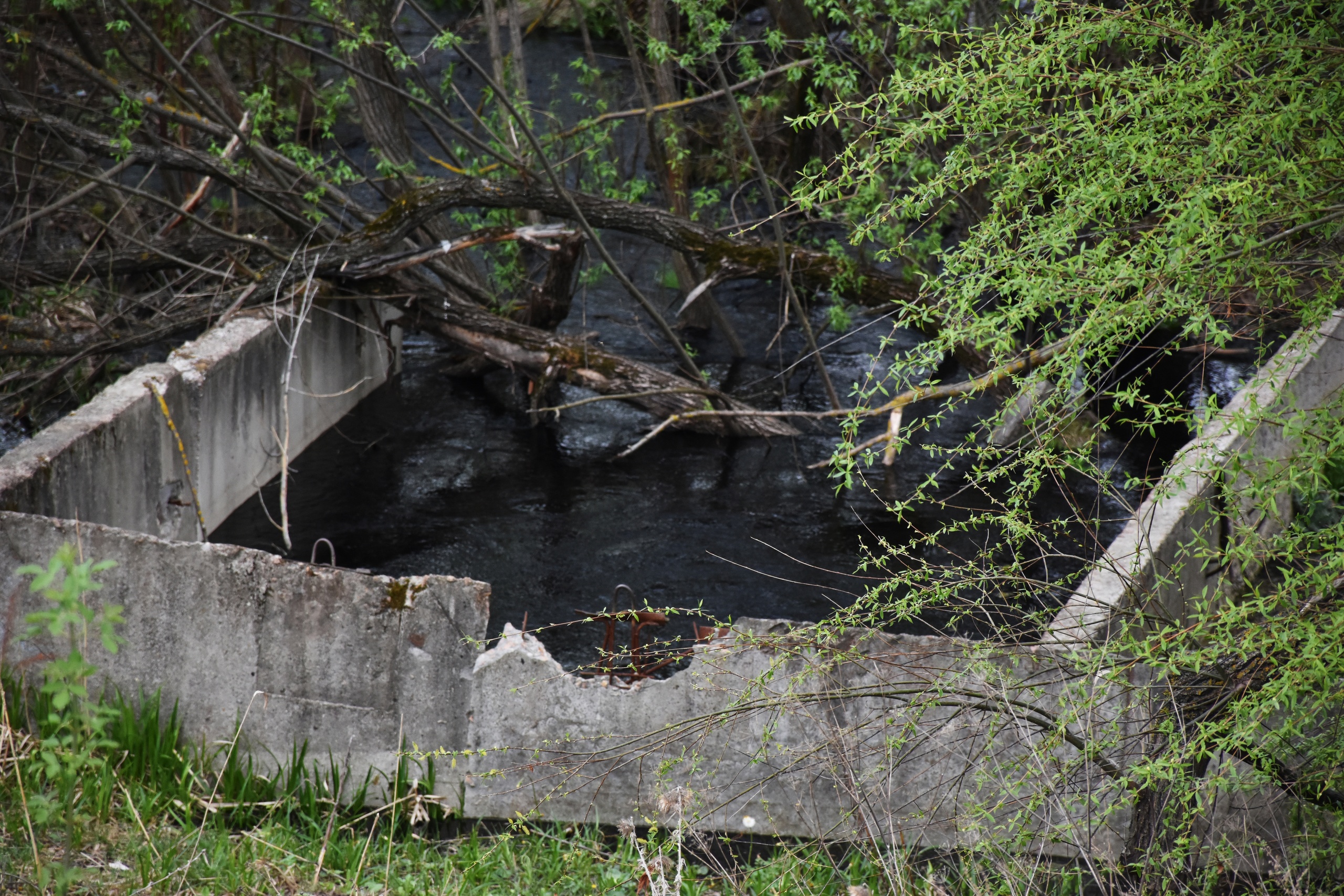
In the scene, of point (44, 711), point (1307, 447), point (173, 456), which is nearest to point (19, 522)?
point (44, 711)

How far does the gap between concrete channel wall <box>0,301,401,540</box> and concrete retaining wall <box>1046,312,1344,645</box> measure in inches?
210

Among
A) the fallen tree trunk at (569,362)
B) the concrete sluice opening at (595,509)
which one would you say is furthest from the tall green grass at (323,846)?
the fallen tree trunk at (569,362)

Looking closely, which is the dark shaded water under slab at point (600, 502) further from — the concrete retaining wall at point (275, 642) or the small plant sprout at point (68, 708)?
the small plant sprout at point (68, 708)

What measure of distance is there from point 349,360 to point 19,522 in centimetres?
645

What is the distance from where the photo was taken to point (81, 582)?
2605mm

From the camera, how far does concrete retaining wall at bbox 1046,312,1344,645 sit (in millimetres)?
3492

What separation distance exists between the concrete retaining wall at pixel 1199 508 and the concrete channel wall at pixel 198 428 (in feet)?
17.5

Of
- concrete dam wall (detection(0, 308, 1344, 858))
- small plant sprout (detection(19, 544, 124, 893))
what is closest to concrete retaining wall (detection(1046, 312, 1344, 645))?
concrete dam wall (detection(0, 308, 1344, 858))

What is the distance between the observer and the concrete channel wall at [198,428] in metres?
6.57

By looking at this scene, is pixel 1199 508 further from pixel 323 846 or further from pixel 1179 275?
pixel 323 846

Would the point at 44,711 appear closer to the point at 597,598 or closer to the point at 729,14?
the point at 597,598

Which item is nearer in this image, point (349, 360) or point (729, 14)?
point (349, 360)

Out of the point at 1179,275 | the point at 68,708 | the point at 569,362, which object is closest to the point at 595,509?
the point at 569,362

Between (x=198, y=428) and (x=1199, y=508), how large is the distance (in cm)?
677
